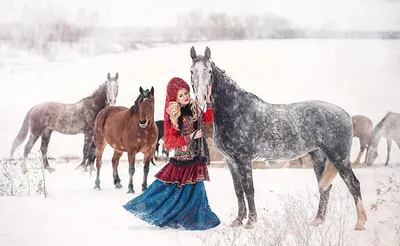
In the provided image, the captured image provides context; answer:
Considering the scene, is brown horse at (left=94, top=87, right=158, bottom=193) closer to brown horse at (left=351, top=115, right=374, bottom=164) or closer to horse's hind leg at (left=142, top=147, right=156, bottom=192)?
horse's hind leg at (left=142, top=147, right=156, bottom=192)

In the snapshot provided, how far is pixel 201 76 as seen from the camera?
3.17 m

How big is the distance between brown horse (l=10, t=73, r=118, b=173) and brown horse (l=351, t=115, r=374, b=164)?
1678mm

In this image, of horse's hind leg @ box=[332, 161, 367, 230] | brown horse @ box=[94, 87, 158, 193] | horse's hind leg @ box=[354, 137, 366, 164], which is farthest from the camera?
brown horse @ box=[94, 87, 158, 193]

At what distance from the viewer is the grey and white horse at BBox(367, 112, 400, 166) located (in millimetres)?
3494

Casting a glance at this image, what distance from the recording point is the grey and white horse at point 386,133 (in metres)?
3.49

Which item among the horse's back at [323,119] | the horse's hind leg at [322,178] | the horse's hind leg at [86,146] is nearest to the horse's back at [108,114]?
the horse's hind leg at [86,146]

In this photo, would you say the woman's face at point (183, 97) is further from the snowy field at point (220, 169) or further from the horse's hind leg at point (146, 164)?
the horse's hind leg at point (146, 164)


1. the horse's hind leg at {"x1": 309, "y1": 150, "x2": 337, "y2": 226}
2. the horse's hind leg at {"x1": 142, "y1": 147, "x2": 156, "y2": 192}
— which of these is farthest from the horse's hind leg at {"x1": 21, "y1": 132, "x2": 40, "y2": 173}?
the horse's hind leg at {"x1": 309, "y1": 150, "x2": 337, "y2": 226}

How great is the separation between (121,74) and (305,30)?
1.35 meters

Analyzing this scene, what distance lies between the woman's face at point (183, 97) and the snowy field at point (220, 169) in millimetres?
186

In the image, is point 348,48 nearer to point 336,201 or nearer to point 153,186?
point 336,201

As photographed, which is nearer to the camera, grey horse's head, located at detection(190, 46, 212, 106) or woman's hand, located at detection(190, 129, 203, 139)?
grey horse's head, located at detection(190, 46, 212, 106)

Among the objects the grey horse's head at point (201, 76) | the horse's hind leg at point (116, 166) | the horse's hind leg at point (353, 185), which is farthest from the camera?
the horse's hind leg at point (116, 166)

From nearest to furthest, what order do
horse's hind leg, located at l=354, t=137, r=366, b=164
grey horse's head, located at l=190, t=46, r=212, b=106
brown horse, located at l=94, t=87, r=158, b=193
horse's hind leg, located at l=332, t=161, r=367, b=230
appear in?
grey horse's head, located at l=190, t=46, r=212, b=106
horse's hind leg, located at l=332, t=161, r=367, b=230
horse's hind leg, located at l=354, t=137, r=366, b=164
brown horse, located at l=94, t=87, r=158, b=193
